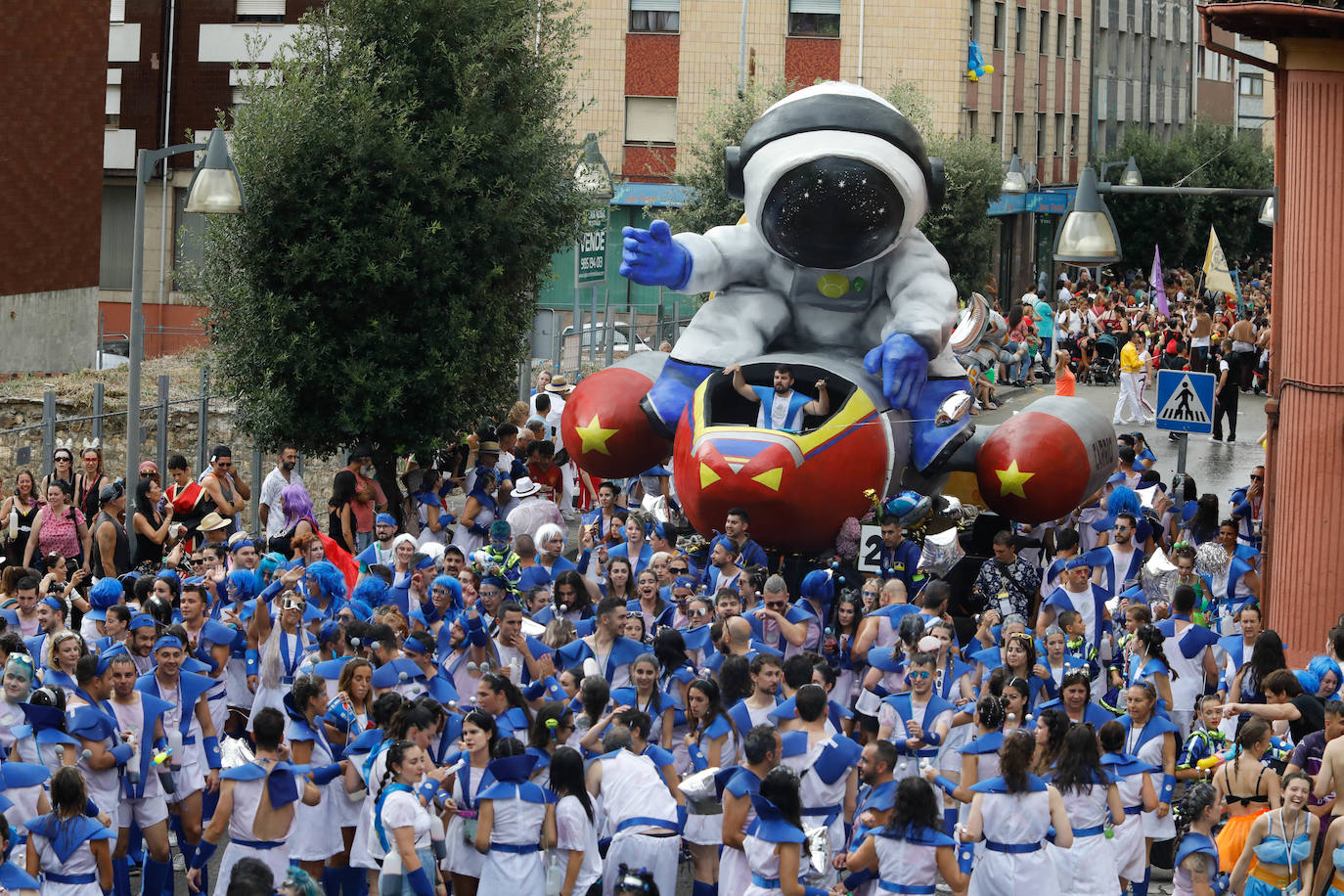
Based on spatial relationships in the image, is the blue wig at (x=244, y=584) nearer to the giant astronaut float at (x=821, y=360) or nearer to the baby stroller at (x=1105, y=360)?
the giant astronaut float at (x=821, y=360)

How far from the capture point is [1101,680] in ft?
39.6

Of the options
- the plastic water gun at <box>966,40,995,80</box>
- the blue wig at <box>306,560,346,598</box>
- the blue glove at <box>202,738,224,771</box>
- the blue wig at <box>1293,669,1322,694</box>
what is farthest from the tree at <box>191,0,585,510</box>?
the plastic water gun at <box>966,40,995,80</box>

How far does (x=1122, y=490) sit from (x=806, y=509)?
2.39 m

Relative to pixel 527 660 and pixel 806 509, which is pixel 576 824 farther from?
pixel 806 509

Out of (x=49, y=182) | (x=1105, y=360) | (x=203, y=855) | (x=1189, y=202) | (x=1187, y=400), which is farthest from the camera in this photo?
(x=1189, y=202)

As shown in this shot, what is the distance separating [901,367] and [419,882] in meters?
8.03

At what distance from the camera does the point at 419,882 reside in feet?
27.9

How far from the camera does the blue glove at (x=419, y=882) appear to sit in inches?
334

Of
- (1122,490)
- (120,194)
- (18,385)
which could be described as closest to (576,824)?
(1122,490)

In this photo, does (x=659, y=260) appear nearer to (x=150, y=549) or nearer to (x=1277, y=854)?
(x=150, y=549)

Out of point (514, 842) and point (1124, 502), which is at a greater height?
point (1124, 502)

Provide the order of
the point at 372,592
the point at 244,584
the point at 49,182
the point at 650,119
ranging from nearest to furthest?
the point at 244,584 < the point at 372,592 < the point at 49,182 < the point at 650,119

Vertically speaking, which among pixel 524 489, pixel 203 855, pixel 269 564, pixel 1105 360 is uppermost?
pixel 1105 360

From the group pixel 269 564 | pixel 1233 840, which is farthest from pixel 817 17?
pixel 1233 840
